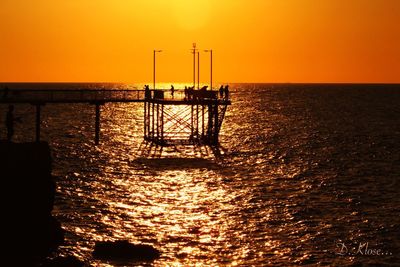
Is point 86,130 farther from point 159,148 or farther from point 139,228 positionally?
point 139,228

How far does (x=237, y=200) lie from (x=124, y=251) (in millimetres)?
15984

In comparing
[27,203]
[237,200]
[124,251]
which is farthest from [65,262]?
[237,200]

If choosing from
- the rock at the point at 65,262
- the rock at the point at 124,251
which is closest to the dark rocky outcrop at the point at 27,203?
the rock at the point at 65,262

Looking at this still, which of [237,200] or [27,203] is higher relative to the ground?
[27,203]

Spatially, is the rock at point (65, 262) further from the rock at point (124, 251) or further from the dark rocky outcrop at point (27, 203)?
the rock at point (124, 251)

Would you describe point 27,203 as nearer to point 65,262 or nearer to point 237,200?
point 65,262

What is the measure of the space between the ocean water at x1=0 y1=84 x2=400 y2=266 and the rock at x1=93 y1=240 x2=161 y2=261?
54cm

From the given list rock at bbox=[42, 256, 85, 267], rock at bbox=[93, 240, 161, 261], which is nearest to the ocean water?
rock at bbox=[93, 240, 161, 261]

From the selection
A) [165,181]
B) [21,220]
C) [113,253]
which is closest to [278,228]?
[113,253]

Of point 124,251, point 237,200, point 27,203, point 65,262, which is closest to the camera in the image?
point 65,262

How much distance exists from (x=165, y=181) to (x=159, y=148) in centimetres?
2319

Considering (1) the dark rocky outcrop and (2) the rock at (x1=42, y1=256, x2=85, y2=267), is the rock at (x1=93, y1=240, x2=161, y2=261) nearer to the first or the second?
(2) the rock at (x1=42, y1=256, x2=85, y2=267)

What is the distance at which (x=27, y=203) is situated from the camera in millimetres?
37469

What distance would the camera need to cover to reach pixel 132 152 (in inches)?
3169
